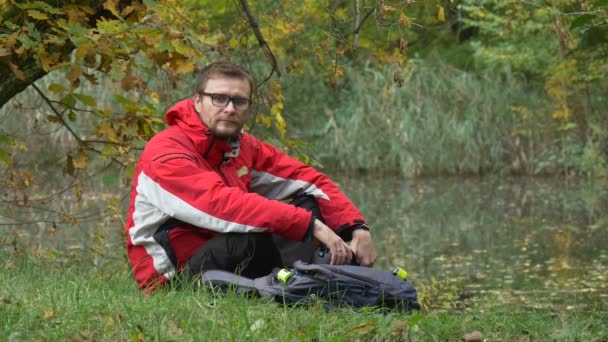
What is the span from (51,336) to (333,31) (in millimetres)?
3788

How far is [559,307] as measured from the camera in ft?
26.1

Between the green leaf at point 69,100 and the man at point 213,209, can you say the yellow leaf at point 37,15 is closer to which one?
the green leaf at point 69,100

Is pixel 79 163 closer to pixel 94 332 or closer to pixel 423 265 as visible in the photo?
pixel 94 332

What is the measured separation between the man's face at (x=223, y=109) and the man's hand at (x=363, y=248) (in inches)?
30.7

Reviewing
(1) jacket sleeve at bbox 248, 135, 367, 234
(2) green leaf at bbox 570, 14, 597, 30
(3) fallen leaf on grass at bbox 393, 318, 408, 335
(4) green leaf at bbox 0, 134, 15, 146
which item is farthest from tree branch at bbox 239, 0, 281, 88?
(2) green leaf at bbox 570, 14, 597, 30

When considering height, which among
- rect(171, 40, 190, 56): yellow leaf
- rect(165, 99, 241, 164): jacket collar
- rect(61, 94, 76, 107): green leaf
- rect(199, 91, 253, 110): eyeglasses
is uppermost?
rect(171, 40, 190, 56): yellow leaf

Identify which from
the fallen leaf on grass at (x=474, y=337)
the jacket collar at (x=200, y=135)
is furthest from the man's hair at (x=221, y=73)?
the fallen leaf on grass at (x=474, y=337)

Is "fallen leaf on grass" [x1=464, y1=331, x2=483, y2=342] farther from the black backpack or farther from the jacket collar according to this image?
the jacket collar

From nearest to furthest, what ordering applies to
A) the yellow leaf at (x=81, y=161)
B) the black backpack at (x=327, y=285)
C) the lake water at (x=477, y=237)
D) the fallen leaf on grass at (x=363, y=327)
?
the fallen leaf on grass at (x=363, y=327), the black backpack at (x=327, y=285), the yellow leaf at (x=81, y=161), the lake water at (x=477, y=237)

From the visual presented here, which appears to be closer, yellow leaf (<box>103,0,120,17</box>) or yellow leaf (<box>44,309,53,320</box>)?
yellow leaf (<box>44,309,53,320</box>)

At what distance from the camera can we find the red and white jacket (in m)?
4.89

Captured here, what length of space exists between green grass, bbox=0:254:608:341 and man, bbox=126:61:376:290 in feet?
0.84

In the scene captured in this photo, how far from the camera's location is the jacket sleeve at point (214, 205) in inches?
192

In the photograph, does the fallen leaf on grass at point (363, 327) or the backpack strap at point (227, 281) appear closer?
the fallen leaf on grass at point (363, 327)
